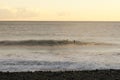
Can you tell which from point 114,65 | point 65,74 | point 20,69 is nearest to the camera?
point 65,74

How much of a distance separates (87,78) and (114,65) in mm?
5726

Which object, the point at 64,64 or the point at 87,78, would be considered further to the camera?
the point at 64,64

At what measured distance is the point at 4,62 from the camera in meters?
20.5

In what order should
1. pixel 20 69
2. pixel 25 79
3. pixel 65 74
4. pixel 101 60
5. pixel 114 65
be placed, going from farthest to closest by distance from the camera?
pixel 101 60
pixel 114 65
pixel 20 69
pixel 65 74
pixel 25 79

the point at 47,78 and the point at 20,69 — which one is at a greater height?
the point at 47,78

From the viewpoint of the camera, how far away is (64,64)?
20.0 m

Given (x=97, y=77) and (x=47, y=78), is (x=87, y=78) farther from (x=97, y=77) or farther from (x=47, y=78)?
(x=47, y=78)

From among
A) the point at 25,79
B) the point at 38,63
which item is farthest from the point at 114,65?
the point at 25,79

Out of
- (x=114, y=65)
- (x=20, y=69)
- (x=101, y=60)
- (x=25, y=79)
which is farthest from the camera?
(x=101, y=60)

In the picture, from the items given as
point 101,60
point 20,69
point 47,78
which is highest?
point 47,78

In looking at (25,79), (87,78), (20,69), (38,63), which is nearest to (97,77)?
(87,78)

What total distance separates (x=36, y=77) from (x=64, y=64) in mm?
5379

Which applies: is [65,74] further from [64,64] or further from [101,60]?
[101,60]

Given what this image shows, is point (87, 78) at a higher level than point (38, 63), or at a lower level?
higher
